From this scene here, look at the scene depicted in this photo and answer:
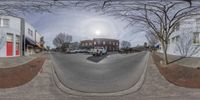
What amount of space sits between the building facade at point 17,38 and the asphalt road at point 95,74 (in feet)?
1.64

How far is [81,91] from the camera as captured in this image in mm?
3717

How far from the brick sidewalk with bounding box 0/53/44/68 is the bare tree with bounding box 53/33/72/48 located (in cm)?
69

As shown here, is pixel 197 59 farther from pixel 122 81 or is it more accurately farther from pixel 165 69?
pixel 122 81

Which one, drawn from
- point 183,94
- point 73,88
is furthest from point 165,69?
point 73,88

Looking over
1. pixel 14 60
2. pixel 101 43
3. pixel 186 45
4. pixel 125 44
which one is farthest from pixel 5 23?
pixel 186 45

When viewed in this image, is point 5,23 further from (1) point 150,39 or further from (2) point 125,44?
(1) point 150,39

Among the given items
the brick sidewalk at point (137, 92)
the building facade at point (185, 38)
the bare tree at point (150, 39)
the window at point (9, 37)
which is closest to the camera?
the window at point (9, 37)

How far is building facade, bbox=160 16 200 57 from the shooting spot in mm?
4624

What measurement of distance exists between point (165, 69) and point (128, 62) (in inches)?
63.3

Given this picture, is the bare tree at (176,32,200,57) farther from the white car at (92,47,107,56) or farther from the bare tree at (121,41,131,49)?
the white car at (92,47,107,56)

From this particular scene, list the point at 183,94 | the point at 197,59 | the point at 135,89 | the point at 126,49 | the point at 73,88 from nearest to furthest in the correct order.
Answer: the point at 126,49 → the point at 73,88 → the point at 135,89 → the point at 183,94 → the point at 197,59

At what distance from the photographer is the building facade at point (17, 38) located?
3.38 m

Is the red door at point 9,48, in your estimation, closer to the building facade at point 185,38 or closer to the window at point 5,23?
the window at point 5,23

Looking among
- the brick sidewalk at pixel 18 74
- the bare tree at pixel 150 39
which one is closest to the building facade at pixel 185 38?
the bare tree at pixel 150 39
